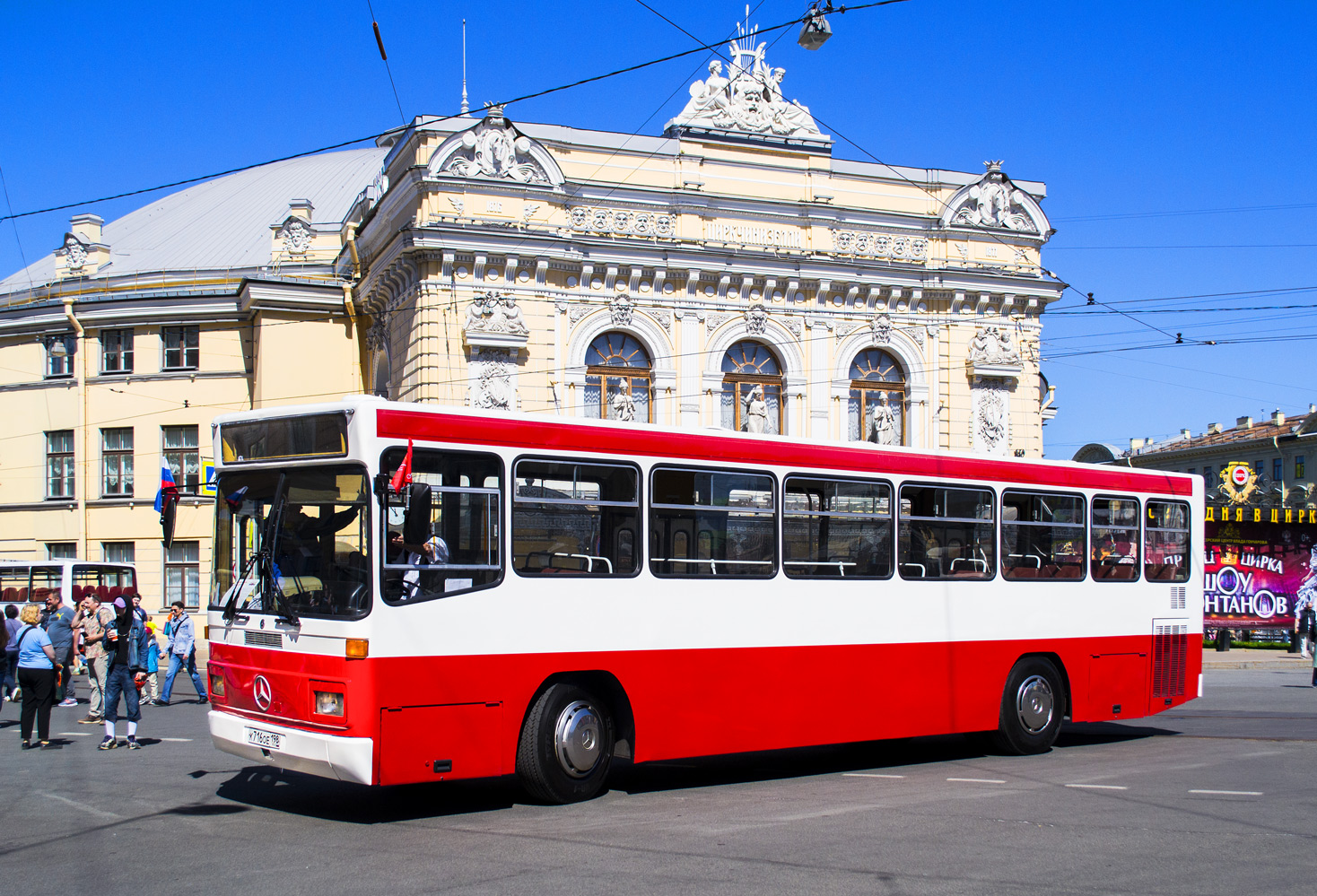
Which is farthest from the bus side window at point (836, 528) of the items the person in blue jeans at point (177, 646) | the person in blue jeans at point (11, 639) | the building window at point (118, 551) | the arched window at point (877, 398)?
the building window at point (118, 551)

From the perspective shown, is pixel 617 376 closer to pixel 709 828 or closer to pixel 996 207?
pixel 996 207

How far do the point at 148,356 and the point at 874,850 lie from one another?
33397mm

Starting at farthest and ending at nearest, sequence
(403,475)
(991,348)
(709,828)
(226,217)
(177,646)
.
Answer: (226,217)
(991,348)
(177,646)
(709,828)
(403,475)

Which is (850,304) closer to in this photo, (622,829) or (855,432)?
(855,432)

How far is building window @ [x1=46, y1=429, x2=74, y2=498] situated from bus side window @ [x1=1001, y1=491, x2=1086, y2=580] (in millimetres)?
32127

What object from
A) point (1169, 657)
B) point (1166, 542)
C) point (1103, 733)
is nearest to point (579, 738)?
point (1169, 657)

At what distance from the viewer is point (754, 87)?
1247 inches

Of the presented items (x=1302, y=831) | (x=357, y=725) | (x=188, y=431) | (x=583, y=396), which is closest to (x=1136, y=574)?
(x=1302, y=831)

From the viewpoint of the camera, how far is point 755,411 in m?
30.5

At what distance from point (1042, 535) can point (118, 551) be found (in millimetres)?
30398

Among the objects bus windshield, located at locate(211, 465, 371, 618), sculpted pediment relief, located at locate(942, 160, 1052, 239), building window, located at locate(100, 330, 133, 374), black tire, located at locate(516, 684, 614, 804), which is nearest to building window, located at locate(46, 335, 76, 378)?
building window, located at locate(100, 330, 133, 374)

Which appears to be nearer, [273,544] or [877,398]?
[273,544]

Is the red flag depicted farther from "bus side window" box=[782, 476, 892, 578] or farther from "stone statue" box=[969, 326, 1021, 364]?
"stone statue" box=[969, 326, 1021, 364]

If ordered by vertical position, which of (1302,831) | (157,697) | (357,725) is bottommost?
(157,697)
